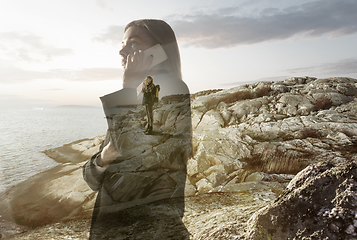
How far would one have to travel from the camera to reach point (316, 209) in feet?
3.21

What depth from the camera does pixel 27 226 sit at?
107 inches

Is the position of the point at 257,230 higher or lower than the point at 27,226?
higher

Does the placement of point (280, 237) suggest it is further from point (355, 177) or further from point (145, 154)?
point (145, 154)

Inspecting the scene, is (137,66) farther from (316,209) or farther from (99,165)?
(316,209)

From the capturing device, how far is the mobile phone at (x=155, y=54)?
1.77 meters

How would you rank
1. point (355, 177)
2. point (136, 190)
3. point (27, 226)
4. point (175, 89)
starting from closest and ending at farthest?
point (355, 177), point (175, 89), point (136, 190), point (27, 226)

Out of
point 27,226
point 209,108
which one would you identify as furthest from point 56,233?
point 209,108

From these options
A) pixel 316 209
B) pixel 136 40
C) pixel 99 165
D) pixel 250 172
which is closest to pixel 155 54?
pixel 136 40

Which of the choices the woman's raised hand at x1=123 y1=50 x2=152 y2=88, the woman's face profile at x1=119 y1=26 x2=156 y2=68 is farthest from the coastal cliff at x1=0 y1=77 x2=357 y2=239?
the woman's face profile at x1=119 y1=26 x2=156 y2=68

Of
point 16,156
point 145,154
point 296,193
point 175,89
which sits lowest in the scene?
point 16,156

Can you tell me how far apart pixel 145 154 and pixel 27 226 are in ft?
7.88

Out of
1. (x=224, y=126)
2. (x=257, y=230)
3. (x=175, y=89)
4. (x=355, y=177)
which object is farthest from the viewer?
(x=224, y=126)

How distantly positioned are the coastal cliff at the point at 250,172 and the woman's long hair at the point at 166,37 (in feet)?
1.37

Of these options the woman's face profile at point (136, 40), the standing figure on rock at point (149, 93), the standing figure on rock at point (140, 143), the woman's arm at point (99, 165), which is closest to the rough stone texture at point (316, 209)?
the standing figure on rock at point (140, 143)
